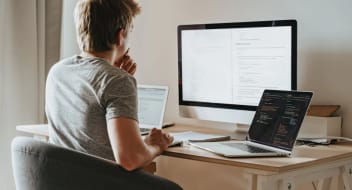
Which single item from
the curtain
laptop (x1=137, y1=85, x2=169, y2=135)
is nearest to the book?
laptop (x1=137, y1=85, x2=169, y2=135)

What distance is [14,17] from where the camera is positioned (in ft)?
9.00

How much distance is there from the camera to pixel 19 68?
109 inches

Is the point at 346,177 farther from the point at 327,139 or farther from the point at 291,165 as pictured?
the point at 291,165

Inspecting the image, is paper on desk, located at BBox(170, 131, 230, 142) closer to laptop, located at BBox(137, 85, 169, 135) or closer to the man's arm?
laptop, located at BBox(137, 85, 169, 135)

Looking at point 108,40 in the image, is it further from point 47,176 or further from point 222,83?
point 222,83

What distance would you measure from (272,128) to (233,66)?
361 millimetres

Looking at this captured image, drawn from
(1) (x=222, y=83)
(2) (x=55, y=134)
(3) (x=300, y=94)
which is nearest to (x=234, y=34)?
(1) (x=222, y=83)

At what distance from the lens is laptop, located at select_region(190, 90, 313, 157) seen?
191 centimetres

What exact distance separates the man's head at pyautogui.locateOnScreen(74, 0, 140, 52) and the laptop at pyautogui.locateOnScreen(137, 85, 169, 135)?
1.94 ft

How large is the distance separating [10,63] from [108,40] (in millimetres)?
1087

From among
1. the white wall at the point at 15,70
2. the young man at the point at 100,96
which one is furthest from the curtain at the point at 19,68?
the young man at the point at 100,96

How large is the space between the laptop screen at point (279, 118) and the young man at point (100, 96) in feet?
1.24

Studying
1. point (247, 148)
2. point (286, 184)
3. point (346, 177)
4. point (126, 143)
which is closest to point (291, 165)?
point (286, 184)

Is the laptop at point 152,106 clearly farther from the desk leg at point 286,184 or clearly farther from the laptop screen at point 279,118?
the desk leg at point 286,184
